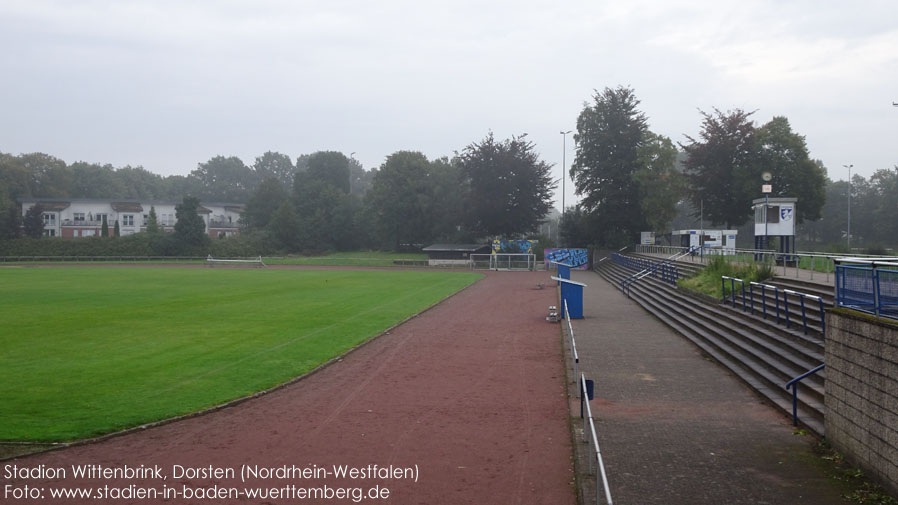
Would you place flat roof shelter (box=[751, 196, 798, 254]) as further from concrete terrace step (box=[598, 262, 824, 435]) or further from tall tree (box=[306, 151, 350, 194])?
tall tree (box=[306, 151, 350, 194])

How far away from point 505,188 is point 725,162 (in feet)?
81.8

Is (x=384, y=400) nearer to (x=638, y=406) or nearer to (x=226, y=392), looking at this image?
A: (x=226, y=392)

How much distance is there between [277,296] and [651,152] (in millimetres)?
43396

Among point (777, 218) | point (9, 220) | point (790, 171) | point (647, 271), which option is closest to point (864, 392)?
point (777, 218)

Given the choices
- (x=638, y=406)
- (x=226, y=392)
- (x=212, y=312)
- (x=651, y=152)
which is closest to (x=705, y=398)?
(x=638, y=406)

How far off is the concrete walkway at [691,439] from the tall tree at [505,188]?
56.0 m

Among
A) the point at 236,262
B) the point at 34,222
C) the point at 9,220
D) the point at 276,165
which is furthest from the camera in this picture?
the point at 276,165

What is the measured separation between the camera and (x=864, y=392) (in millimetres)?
8625

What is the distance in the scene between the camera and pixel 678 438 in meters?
10.2

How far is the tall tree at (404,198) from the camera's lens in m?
84.6

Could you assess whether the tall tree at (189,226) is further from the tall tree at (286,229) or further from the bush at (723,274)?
the bush at (723,274)

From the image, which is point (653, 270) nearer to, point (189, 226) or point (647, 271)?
point (647, 271)

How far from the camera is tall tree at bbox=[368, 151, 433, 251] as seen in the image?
84625 millimetres

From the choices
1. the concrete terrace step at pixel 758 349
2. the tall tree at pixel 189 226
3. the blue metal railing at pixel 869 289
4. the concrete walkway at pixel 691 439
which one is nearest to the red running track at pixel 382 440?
the concrete walkway at pixel 691 439
